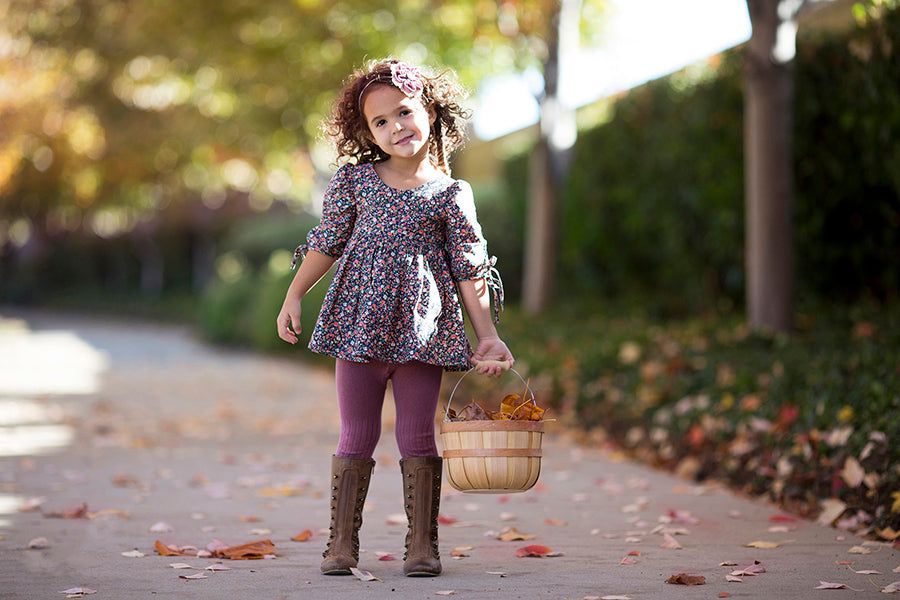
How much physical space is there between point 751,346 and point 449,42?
28.3 ft

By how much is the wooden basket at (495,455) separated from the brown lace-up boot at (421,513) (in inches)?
4.1

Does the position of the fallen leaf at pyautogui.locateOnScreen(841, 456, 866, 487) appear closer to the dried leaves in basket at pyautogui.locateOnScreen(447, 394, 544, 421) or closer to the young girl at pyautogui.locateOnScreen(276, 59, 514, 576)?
the dried leaves in basket at pyautogui.locateOnScreen(447, 394, 544, 421)

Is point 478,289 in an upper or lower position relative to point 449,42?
lower

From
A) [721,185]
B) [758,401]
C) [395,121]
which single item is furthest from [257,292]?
[395,121]

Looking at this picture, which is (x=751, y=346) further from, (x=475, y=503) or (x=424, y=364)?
(x=424, y=364)

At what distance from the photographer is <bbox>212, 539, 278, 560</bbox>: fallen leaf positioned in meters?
3.80

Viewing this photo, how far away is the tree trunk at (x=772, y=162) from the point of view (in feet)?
23.6

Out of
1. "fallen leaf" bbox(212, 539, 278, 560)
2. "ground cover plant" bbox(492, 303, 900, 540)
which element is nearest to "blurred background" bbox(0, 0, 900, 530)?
"ground cover plant" bbox(492, 303, 900, 540)

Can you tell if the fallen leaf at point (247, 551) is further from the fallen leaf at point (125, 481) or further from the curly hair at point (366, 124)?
the fallen leaf at point (125, 481)

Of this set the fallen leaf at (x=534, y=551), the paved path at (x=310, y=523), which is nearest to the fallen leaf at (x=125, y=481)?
the paved path at (x=310, y=523)

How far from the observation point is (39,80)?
26.8 m

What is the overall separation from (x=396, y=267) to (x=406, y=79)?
647 mm

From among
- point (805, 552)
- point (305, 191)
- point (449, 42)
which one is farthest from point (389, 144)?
point (305, 191)

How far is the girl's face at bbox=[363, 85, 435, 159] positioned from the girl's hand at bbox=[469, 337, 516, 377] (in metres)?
0.69
